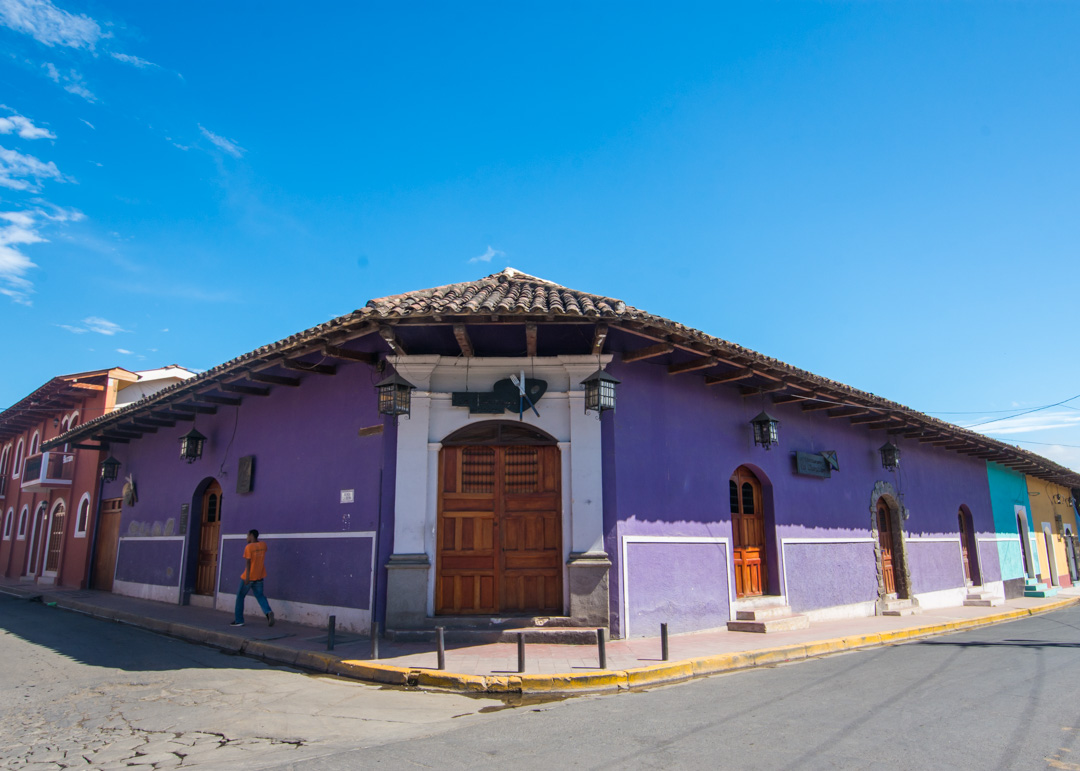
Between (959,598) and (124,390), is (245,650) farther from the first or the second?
(959,598)

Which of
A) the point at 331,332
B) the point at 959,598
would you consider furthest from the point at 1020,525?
the point at 331,332

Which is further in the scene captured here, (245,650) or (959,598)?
(959,598)

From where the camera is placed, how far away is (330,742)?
16.9 feet

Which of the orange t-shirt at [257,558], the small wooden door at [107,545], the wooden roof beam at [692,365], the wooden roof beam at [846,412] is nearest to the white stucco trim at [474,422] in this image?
the wooden roof beam at [692,365]

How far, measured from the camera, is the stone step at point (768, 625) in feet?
34.3

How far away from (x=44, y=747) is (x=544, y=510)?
6085 millimetres

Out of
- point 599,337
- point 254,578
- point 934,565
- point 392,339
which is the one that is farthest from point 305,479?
point 934,565

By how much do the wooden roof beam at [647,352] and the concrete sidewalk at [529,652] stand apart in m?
4.02

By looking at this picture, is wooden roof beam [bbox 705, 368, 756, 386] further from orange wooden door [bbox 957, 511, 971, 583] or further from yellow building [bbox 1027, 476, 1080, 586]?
yellow building [bbox 1027, 476, 1080, 586]

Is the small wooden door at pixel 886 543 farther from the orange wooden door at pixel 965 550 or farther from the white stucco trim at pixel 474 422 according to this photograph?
the white stucco trim at pixel 474 422

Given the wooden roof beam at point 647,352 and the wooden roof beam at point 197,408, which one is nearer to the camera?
the wooden roof beam at point 647,352

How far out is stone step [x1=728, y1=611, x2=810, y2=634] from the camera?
10.5 m

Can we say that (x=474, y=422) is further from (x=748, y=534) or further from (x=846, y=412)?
(x=846, y=412)

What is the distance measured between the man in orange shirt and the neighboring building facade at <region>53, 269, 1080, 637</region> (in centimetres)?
40
